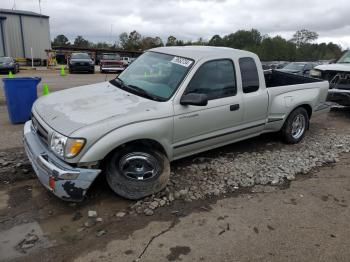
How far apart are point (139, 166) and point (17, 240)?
145 centimetres

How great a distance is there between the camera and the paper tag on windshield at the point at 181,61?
4484 mm

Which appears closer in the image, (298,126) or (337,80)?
(298,126)

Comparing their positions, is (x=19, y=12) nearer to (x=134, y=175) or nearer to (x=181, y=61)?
(x=181, y=61)

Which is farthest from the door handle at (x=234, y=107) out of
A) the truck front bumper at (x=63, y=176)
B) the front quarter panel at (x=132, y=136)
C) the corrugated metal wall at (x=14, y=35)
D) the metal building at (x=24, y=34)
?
the corrugated metal wall at (x=14, y=35)

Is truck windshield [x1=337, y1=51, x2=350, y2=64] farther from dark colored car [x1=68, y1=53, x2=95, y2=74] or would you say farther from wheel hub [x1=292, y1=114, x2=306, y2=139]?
dark colored car [x1=68, y1=53, x2=95, y2=74]

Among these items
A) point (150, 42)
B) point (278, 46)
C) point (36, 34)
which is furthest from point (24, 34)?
point (278, 46)

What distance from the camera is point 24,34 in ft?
128

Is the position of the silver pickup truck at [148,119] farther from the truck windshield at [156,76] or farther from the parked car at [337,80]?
the parked car at [337,80]

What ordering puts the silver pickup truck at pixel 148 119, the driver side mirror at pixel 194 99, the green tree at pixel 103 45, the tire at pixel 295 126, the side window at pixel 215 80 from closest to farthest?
the silver pickup truck at pixel 148 119 → the driver side mirror at pixel 194 99 → the side window at pixel 215 80 → the tire at pixel 295 126 → the green tree at pixel 103 45

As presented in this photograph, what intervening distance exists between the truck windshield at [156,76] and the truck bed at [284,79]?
2843mm

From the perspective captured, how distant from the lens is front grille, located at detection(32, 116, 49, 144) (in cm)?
378

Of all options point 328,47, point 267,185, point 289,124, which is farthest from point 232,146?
point 328,47

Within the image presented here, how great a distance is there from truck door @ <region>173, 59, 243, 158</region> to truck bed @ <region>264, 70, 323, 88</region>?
7.40ft

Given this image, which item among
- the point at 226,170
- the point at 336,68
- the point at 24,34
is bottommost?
the point at 226,170
